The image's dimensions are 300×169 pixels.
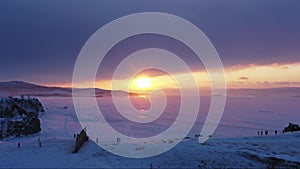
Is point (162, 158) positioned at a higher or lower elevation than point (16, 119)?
lower

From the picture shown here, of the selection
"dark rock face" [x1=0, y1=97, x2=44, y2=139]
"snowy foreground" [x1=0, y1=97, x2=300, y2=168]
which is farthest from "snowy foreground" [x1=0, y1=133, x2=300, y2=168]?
"dark rock face" [x1=0, y1=97, x2=44, y2=139]

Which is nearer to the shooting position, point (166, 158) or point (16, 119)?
point (166, 158)

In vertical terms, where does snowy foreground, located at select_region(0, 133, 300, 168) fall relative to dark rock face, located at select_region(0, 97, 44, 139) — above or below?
below

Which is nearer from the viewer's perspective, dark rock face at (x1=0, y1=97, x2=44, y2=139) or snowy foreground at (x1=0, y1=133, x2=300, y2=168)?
snowy foreground at (x1=0, y1=133, x2=300, y2=168)

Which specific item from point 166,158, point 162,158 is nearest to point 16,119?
point 162,158

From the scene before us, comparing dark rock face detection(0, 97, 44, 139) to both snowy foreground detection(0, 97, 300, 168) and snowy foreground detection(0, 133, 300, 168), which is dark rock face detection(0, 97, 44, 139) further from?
snowy foreground detection(0, 133, 300, 168)

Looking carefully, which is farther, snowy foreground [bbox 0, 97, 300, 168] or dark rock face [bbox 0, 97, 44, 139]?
dark rock face [bbox 0, 97, 44, 139]

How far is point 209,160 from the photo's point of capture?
18.5 metres

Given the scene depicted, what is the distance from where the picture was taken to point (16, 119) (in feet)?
115

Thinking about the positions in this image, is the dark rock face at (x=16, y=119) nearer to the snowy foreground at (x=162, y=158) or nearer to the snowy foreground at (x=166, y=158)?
the snowy foreground at (x=162, y=158)

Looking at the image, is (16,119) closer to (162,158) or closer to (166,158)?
(162,158)

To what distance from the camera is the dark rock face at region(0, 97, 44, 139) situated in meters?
33.3

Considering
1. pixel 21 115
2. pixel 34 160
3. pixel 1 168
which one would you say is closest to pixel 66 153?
pixel 34 160

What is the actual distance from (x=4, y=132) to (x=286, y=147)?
1344 inches
